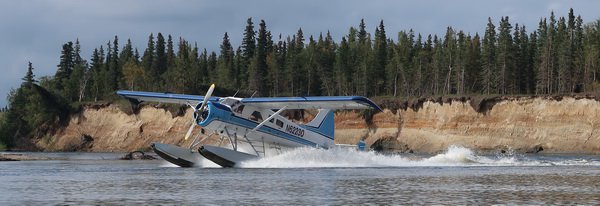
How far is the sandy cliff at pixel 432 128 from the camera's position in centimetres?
6600

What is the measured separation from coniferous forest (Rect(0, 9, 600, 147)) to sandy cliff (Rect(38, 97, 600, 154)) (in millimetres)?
5174

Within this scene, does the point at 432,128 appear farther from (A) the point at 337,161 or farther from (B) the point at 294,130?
(B) the point at 294,130

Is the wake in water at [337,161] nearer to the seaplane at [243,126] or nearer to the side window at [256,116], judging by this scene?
the seaplane at [243,126]

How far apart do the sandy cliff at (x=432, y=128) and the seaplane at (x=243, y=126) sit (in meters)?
37.1

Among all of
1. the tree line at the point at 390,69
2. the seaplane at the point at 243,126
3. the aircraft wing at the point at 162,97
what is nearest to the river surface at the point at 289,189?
the seaplane at the point at 243,126

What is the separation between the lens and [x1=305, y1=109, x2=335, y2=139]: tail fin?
36.4 m

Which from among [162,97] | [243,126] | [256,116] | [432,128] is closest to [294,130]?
[256,116]

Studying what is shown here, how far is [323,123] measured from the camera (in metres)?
36.9

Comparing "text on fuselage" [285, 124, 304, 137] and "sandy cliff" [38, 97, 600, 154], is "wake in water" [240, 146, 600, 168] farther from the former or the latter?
"sandy cliff" [38, 97, 600, 154]

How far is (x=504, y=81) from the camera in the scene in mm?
85562

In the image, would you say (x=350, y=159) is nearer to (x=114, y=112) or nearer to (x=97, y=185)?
(x=97, y=185)

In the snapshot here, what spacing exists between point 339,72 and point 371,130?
20817 millimetres

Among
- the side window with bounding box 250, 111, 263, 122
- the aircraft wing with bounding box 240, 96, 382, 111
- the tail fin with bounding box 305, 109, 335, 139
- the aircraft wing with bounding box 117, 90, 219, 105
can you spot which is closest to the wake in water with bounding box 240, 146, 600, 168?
the tail fin with bounding box 305, 109, 335, 139

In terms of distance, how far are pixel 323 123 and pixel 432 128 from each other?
37.2 metres
